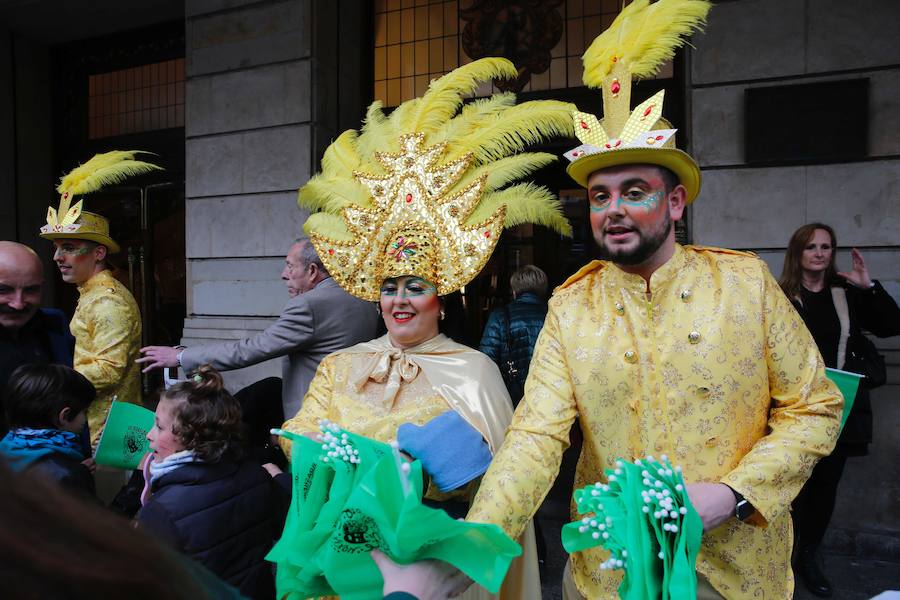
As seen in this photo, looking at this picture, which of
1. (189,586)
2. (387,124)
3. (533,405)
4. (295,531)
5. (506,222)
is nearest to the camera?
(189,586)

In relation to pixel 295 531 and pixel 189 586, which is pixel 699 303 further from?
pixel 189 586

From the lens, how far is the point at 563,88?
6.22m

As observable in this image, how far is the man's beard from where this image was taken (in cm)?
200

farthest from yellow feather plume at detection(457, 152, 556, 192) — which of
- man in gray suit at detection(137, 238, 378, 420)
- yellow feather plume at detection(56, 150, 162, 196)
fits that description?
yellow feather plume at detection(56, 150, 162, 196)

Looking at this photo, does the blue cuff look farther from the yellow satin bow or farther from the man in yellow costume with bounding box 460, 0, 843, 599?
the yellow satin bow

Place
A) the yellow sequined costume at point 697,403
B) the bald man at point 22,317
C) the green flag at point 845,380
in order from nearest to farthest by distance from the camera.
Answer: the yellow sequined costume at point 697,403
the green flag at point 845,380
the bald man at point 22,317

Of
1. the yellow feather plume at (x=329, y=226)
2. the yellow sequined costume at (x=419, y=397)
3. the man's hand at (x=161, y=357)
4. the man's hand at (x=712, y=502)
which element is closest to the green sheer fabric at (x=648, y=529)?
the man's hand at (x=712, y=502)

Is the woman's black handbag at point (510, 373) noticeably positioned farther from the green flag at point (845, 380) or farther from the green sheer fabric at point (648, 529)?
the green sheer fabric at point (648, 529)

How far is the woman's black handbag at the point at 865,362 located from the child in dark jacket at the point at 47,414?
426 centimetres

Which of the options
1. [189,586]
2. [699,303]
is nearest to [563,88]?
[699,303]

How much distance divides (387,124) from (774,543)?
2290 millimetres

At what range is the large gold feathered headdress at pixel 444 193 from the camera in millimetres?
2617

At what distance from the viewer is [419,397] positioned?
2.49m

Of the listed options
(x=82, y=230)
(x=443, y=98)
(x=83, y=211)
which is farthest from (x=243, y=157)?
(x=443, y=98)
